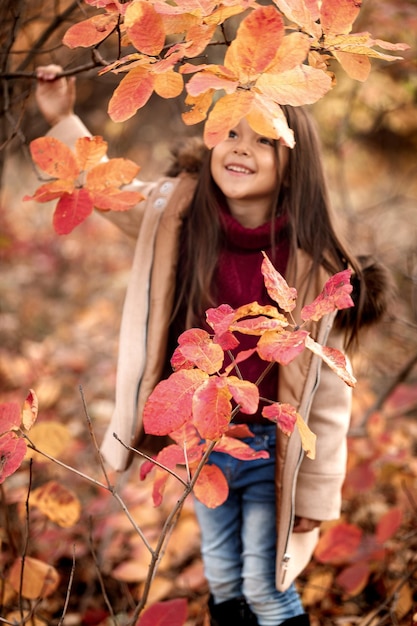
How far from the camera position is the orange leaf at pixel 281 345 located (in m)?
1.00

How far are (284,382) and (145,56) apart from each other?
99 cm

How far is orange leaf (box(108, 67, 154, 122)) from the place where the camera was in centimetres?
115

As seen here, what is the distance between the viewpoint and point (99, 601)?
7.98 ft

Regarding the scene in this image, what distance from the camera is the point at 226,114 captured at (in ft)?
3.31

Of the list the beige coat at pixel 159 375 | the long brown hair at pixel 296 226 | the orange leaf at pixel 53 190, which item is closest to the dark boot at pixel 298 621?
the beige coat at pixel 159 375

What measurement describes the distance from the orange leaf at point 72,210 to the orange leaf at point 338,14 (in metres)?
0.67

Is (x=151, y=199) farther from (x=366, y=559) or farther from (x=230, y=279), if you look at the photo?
(x=366, y=559)

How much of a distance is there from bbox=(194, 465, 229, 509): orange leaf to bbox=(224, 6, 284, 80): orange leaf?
949 mm

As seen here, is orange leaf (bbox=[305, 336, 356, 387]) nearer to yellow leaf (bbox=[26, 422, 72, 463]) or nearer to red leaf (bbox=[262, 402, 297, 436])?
red leaf (bbox=[262, 402, 297, 436])

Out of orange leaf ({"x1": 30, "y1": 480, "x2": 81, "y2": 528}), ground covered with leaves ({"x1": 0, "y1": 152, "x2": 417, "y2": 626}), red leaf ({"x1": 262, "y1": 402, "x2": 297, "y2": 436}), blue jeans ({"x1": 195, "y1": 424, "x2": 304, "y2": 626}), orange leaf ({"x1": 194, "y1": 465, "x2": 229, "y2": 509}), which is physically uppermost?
red leaf ({"x1": 262, "y1": 402, "x2": 297, "y2": 436})

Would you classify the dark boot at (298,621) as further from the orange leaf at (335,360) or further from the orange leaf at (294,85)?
the orange leaf at (294,85)

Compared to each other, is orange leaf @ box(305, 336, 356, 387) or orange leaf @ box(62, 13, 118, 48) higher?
orange leaf @ box(62, 13, 118, 48)

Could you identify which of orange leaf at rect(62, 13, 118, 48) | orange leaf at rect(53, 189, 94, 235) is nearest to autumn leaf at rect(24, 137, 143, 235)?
orange leaf at rect(53, 189, 94, 235)

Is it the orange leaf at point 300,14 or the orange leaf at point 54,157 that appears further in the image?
the orange leaf at point 54,157
